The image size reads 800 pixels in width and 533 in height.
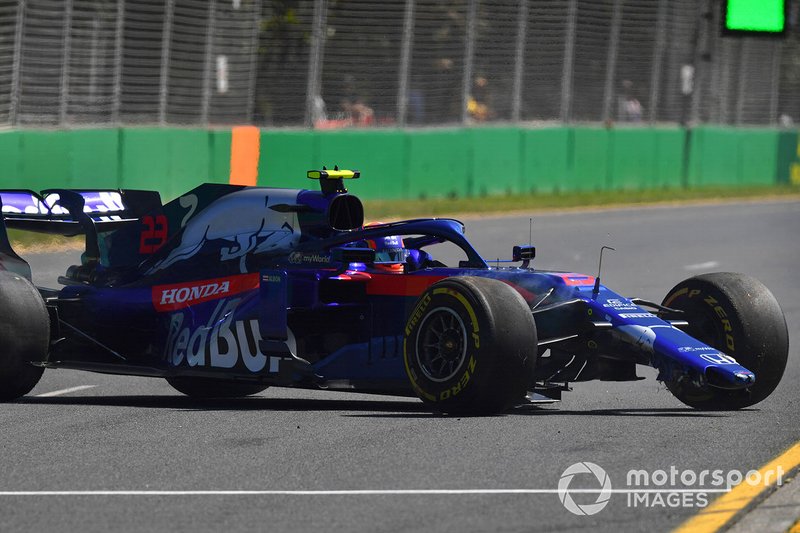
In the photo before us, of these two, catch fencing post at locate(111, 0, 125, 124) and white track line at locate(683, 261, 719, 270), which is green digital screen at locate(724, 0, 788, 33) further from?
catch fencing post at locate(111, 0, 125, 124)

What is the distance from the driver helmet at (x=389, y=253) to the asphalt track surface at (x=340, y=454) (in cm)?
84

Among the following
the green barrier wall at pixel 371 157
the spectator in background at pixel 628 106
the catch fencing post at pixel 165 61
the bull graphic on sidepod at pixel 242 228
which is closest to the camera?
the bull graphic on sidepod at pixel 242 228

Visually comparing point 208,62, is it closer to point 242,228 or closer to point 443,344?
point 242,228

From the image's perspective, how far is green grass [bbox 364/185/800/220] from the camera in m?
25.6

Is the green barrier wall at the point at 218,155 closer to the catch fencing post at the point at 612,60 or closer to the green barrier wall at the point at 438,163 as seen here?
the green barrier wall at the point at 438,163

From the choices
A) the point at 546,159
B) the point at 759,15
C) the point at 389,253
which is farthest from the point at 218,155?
the point at 389,253

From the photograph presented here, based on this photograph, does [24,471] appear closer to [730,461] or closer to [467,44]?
[730,461]

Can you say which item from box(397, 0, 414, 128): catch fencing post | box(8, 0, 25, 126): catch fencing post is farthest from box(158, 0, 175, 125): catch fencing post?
box(397, 0, 414, 128): catch fencing post

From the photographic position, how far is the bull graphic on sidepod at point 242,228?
970 cm

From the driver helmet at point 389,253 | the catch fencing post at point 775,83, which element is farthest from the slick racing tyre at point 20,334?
the catch fencing post at point 775,83

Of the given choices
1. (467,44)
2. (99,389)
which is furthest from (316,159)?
(99,389)

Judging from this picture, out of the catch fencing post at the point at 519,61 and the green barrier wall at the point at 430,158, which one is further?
the catch fencing post at the point at 519,61

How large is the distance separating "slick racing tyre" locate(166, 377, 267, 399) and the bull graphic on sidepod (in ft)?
2.49

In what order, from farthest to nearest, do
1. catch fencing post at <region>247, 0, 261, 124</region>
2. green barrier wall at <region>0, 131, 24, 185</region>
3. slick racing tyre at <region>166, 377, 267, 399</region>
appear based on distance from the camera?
catch fencing post at <region>247, 0, 261, 124</region> → green barrier wall at <region>0, 131, 24, 185</region> → slick racing tyre at <region>166, 377, 267, 399</region>
